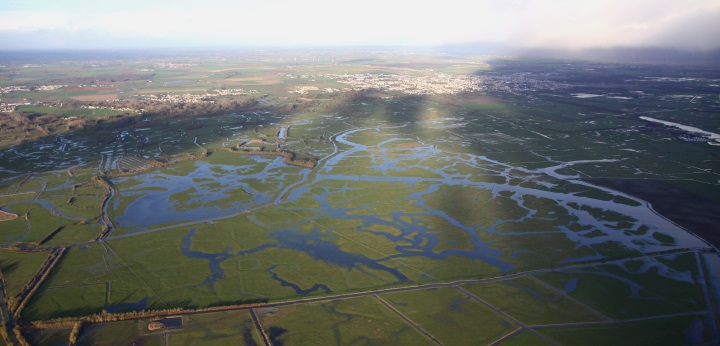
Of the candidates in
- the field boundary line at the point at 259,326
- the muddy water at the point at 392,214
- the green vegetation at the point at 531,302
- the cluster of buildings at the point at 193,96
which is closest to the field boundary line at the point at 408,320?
the muddy water at the point at 392,214

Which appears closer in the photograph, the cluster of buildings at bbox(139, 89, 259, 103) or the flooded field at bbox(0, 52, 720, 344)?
the flooded field at bbox(0, 52, 720, 344)

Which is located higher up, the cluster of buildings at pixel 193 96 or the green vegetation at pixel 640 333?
the cluster of buildings at pixel 193 96

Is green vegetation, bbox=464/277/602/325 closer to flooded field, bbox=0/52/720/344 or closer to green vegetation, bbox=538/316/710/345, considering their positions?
flooded field, bbox=0/52/720/344

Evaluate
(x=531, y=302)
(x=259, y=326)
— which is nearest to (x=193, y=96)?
(x=259, y=326)

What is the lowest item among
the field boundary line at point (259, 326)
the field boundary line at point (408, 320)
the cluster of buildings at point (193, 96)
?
the field boundary line at point (259, 326)

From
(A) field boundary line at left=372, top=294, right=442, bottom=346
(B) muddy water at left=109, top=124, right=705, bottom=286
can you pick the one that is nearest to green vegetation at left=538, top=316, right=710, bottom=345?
(A) field boundary line at left=372, top=294, right=442, bottom=346

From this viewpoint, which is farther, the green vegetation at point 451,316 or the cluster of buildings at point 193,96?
the cluster of buildings at point 193,96

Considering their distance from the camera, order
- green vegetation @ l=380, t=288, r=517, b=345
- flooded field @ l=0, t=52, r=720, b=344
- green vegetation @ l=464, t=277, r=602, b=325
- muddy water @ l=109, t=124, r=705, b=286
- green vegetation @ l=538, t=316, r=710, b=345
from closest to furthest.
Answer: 1. green vegetation @ l=538, t=316, r=710, b=345
2. green vegetation @ l=380, t=288, r=517, b=345
3. green vegetation @ l=464, t=277, r=602, b=325
4. flooded field @ l=0, t=52, r=720, b=344
5. muddy water @ l=109, t=124, r=705, b=286

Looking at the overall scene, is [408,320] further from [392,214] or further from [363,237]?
[392,214]

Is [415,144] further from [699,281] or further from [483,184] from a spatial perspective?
[699,281]

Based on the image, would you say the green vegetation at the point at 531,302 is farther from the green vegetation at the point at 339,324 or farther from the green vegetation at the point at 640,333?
the green vegetation at the point at 339,324

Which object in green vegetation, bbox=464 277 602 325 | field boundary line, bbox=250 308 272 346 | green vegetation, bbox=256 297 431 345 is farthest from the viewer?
green vegetation, bbox=464 277 602 325

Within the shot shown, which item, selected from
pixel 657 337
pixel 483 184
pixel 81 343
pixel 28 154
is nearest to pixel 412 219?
pixel 483 184
